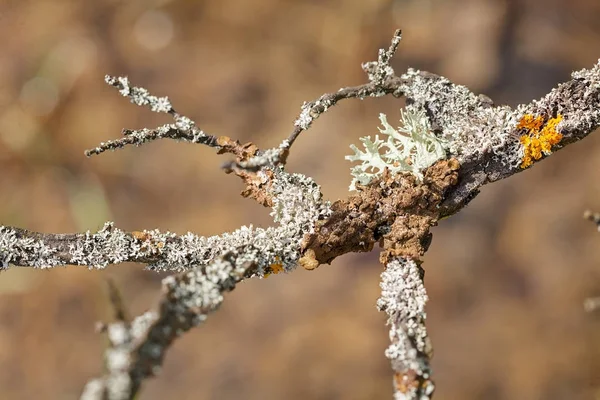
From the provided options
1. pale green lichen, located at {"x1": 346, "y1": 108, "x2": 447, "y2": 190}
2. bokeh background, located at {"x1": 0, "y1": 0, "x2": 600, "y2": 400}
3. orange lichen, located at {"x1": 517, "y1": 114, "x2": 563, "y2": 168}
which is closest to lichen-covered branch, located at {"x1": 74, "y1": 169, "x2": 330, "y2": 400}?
pale green lichen, located at {"x1": 346, "y1": 108, "x2": 447, "y2": 190}

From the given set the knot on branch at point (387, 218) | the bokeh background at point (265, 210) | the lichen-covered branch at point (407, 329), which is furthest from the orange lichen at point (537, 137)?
the bokeh background at point (265, 210)

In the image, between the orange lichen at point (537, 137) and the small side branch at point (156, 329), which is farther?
the orange lichen at point (537, 137)

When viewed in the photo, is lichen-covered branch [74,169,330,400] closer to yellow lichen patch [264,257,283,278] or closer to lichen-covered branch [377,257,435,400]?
yellow lichen patch [264,257,283,278]

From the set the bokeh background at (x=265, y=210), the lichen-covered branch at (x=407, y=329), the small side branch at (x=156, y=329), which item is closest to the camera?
the small side branch at (x=156, y=329)

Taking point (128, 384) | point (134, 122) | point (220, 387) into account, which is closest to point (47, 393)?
point (220, 387)

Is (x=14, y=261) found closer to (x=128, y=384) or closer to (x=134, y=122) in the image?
(x=128, y=384)

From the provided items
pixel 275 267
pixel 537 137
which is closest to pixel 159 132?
pixel 275 267

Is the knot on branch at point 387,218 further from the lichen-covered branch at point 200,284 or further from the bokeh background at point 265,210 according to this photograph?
the bokeh background at point 265,210

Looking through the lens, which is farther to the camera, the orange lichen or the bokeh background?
the bokeh background
